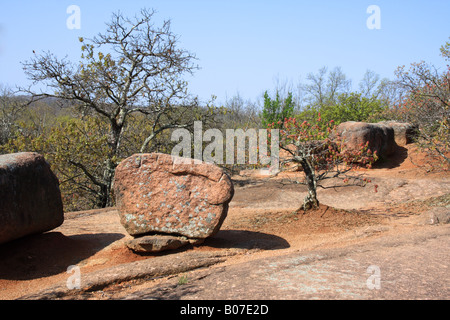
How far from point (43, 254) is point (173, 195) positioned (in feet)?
8.14

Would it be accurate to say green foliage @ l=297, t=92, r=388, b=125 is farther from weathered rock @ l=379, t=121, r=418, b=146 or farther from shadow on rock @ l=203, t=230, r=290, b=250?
shadow on rock @ l=203, t=230, r=290, b=250

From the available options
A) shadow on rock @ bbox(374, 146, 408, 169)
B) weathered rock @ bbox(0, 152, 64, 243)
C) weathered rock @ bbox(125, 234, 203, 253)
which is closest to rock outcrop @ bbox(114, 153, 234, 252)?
weathered rock @ bbox(125, 234, 203, 253)

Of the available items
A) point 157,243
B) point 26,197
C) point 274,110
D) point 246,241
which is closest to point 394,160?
point 274,110

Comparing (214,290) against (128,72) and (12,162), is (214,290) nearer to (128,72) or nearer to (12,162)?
(12,162)

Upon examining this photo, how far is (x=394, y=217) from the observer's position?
850 cm

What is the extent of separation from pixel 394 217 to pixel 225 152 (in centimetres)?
992

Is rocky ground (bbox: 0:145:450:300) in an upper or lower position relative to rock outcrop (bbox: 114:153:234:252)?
lower

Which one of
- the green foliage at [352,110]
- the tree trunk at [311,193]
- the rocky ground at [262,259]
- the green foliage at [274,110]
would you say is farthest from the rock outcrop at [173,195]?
the green foliage at [352,110]

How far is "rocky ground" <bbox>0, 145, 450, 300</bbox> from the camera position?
3926mm

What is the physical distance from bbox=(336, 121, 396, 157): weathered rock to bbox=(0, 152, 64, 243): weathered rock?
12.9 meters

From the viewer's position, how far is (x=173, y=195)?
5.89 metres

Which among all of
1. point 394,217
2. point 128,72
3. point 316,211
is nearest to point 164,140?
point 128,72

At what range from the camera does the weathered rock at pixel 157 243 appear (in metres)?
5.79

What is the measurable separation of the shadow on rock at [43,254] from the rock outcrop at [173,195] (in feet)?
3.98
